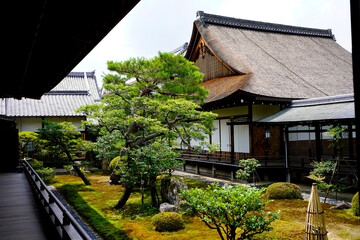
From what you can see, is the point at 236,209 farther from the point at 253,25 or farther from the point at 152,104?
the point at 253,25

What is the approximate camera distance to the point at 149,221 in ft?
31.2

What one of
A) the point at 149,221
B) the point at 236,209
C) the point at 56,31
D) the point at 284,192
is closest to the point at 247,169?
the point at 284,192

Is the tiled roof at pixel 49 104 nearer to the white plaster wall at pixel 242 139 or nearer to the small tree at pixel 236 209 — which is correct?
the white plaster wall at pixel 242 139

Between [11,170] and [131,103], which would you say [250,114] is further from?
[11,170]

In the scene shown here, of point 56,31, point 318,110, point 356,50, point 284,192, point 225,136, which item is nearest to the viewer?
point 356,50

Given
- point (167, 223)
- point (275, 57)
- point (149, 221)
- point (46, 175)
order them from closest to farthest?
point (167, 223) → point (149, 221) → point (46, 175) → point (275, 57)

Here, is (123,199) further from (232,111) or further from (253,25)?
(253,25)

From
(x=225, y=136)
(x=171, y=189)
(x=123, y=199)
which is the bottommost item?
(x=123, y=199)

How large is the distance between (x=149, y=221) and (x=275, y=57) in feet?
52.4

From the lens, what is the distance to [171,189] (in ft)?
36.0

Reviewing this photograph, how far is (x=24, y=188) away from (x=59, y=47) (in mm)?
7534

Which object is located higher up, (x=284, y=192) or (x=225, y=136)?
(x=225, y=136)

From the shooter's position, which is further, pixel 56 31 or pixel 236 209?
pixel 236 209

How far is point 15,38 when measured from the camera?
386 cm
